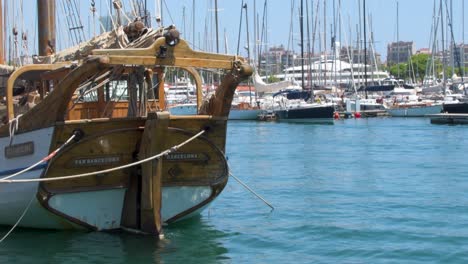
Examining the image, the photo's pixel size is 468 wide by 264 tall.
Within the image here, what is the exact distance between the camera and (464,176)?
26812mm

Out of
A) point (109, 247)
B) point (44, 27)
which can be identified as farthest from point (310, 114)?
point (109, 247)

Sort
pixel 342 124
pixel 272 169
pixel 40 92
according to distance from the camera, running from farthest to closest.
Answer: pixel 342 124 < pixel 272 169 < pixel 40 92

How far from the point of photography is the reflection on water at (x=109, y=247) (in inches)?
571

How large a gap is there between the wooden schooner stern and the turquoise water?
595 mm

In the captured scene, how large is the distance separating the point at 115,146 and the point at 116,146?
2cm

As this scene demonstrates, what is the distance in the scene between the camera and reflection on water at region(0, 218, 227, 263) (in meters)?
14.5

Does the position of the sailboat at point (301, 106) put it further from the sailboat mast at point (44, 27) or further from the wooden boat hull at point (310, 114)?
the sailboat mast at point (44, 27)

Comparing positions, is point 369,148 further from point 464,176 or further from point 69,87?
point 69,87

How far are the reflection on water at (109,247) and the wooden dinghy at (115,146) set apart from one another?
0.22 metres

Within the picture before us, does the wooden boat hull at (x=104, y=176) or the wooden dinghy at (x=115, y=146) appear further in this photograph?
the wooden boat hull at (x=104, y=176)

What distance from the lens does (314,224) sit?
17.8 meters

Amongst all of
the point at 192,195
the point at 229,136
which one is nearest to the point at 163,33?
the point at 192,195

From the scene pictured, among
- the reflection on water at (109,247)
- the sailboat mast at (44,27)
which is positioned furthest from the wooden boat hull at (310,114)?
the reflection on water at (109,247)

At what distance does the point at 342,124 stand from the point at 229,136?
13.9m
